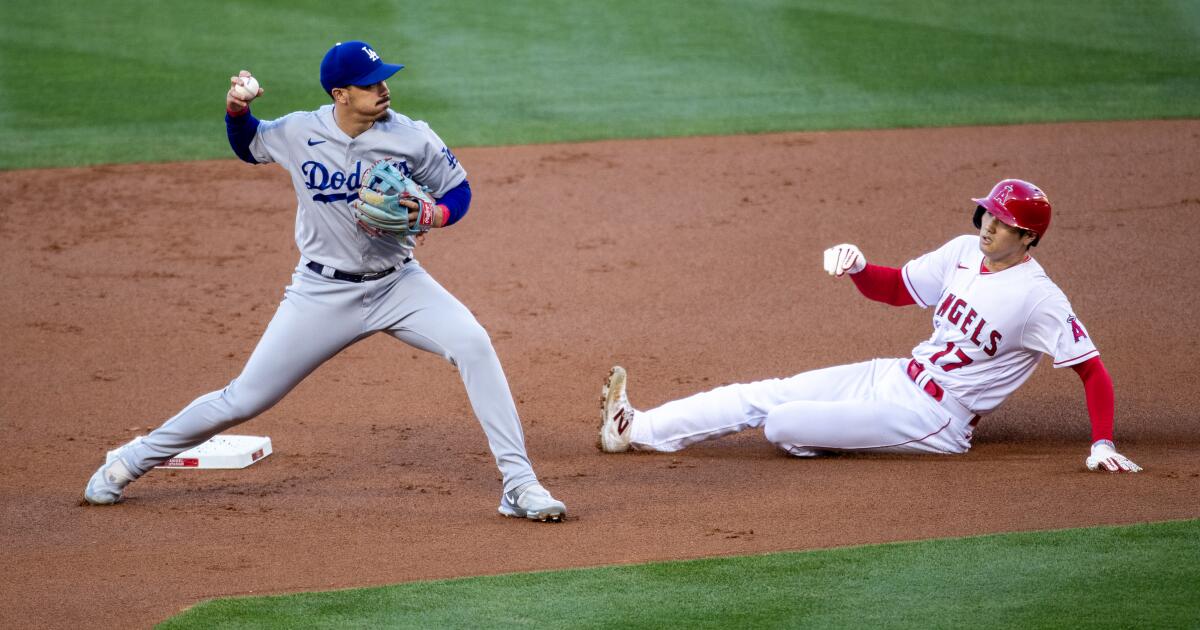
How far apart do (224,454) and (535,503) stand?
1.55 meters

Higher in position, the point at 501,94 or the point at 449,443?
the point at 501,94

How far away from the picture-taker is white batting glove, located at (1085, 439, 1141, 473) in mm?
5023

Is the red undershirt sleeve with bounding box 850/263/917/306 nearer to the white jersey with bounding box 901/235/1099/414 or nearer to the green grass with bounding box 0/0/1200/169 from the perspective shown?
the white jersey with bounding box 901/235/1099/414

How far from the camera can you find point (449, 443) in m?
5.89

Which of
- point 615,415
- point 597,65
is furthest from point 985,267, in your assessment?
point 597,65

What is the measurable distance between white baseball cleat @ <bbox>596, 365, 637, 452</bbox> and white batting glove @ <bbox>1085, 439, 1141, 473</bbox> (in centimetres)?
180

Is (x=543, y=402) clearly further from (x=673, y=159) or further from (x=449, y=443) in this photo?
(x=673, y=159)

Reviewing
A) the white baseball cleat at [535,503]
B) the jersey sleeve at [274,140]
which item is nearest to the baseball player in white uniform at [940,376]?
the white baseball cleat at [535,503]

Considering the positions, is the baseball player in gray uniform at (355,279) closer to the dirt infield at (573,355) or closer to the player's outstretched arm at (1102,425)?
the dirt infield at (573,355)

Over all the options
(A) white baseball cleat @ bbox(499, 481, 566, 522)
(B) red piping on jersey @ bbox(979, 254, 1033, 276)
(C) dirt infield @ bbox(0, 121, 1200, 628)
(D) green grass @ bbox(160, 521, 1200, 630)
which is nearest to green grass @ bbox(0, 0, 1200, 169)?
(C) dirt infield @ bbox(0, 121, 1200, 628)

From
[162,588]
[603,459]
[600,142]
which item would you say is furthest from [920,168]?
[162,588]

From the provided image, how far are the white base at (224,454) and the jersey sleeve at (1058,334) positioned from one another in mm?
3121

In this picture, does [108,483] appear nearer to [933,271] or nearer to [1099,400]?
[933,271]

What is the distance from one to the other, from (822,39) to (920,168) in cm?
402
